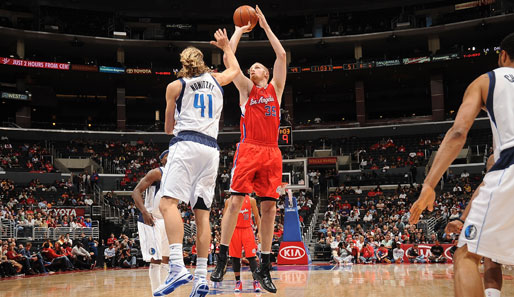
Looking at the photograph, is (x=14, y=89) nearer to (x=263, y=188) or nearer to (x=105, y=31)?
(x=105, y=31)

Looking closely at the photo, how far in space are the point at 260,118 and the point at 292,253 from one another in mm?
10562

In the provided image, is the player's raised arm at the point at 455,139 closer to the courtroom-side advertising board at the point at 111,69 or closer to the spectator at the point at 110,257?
the spectator at the point at 110,257

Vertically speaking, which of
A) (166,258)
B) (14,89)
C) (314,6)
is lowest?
(166,258)

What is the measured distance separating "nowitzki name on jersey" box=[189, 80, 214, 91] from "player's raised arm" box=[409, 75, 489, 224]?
254cm

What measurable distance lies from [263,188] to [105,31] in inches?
1304

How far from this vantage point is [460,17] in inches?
1384

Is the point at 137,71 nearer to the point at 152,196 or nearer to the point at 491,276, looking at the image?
the point at 152,196

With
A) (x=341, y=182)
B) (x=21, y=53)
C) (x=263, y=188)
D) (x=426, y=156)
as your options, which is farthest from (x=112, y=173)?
(x=263, y=188)

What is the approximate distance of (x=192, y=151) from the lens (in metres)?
4.89

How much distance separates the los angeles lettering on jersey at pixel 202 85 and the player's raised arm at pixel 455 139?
254 cm

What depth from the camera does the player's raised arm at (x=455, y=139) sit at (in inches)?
126

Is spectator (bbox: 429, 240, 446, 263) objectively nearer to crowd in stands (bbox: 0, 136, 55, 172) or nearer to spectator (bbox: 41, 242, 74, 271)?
spectator (bbox: 41, 242, 74, 271)

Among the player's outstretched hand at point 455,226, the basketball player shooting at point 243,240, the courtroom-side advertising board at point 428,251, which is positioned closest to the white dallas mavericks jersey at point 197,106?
the player's outstretched hand at point 455,226

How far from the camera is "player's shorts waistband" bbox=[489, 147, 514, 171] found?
316 cm
